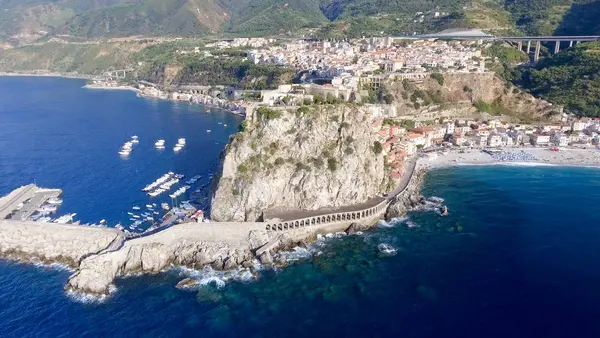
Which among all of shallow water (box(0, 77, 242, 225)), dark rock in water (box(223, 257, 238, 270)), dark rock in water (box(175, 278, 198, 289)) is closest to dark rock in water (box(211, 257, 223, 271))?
dark rock in water (box(223, 257, 238, 270))

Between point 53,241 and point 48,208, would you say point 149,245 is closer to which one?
point 53,241

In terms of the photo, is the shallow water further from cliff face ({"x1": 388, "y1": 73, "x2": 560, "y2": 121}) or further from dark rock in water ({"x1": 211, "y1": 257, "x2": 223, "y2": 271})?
cliff face ({"x1": 388, "y1": 73, "x2": 560, "y2": 121})

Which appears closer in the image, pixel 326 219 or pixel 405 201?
pixel 326 219

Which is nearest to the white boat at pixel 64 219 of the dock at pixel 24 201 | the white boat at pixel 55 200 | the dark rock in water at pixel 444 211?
the dock at pixel 24 201

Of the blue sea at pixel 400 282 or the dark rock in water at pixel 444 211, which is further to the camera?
the dark rock in water at pixel 444 211

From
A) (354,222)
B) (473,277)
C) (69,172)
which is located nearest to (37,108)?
(69,172)

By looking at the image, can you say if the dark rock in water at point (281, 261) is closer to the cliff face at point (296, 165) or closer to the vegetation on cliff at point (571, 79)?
the cliff face at point (296, 165)

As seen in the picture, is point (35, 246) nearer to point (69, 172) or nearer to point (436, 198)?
point (69, 172)

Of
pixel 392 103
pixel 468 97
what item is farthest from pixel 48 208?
pixel 468 97
